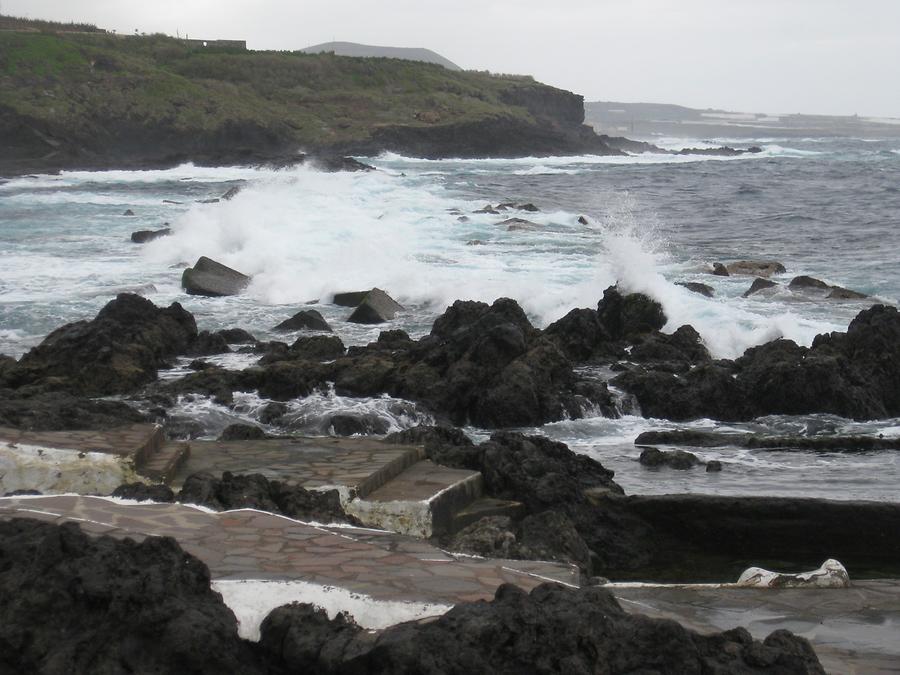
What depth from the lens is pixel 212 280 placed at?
17.1 metres

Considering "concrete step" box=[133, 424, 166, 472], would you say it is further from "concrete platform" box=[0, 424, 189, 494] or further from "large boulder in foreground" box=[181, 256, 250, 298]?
"large boulder in foreground" box=[181, 256, 250, 298]

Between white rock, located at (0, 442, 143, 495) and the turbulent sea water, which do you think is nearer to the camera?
white rock, located at (0, 442, 143, 495)

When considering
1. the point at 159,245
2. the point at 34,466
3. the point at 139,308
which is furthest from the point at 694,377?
the point at 159,245

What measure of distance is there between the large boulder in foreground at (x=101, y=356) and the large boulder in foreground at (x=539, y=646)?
6.85 metres

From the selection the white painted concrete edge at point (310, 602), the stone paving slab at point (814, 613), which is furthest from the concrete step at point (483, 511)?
the white painted concrete edge at point (310, 602)

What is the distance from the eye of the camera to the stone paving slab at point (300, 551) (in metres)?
4.06

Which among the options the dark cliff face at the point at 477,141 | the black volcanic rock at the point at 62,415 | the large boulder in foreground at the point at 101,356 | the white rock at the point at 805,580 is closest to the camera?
the white rock at the point at 805,580

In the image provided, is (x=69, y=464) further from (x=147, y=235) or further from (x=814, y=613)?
(x=147, y=235)

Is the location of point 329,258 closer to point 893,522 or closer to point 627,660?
point 893,522

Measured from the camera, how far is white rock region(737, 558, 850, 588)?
5.03 meters

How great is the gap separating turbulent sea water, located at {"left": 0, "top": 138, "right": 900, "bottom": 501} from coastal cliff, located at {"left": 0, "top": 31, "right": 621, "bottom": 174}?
376 inches

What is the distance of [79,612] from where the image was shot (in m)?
3.41

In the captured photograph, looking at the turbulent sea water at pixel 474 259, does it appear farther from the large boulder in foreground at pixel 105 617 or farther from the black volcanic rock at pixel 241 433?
the large boulder in foreground at pixel 105 617

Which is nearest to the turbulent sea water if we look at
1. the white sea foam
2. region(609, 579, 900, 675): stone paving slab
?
the white sea foam
